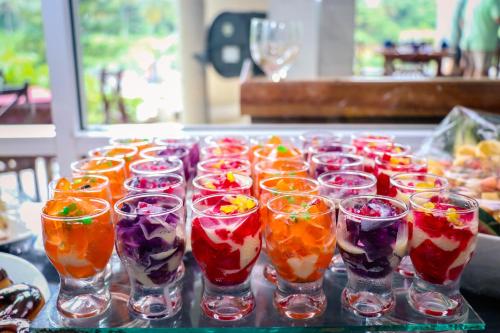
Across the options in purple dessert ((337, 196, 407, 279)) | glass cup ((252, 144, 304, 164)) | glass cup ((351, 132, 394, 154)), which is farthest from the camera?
glass cup ((351, 132, 394, 154))

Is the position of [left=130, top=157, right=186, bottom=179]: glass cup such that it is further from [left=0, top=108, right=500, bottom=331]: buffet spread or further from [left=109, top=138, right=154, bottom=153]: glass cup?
[left=109, top=138, right=154, bottom=153]: glass cup

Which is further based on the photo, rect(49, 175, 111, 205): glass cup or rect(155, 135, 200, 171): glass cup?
rect(155, 135, 200, 171): glass cup

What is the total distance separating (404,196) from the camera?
100cm

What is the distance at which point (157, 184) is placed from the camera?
1053 mm

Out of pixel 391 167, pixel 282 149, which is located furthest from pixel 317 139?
pixel 391 167

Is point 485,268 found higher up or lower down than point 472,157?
lower down

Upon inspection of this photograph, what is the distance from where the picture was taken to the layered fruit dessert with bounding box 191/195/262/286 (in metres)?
0.85

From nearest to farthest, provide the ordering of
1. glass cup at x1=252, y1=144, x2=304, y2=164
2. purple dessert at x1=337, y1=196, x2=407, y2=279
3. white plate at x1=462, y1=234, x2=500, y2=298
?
purple dessert at x1=337, y1=196, x2=407, y2=279
white plate at x1=462, y1=234, x2=500, y2=298
glass cup at x1=252, y1=144, x2=304, y2=164

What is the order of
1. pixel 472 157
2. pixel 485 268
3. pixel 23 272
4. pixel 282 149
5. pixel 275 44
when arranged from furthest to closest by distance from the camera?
pixel 275 44 < pixel 472 157 < pixel 282 149 < pixel 23 272 < pixel 485 268

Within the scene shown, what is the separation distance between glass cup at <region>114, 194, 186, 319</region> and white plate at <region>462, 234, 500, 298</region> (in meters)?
0.59

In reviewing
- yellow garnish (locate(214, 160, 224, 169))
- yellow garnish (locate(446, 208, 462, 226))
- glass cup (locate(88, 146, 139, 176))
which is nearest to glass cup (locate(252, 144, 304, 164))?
yellow garnish (locate(214, 160, 224, 169))

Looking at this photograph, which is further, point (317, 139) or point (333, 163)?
point (317, 139)

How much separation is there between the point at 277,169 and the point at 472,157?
1.91 ft

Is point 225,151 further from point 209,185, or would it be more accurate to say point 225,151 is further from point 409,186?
point 409,186
